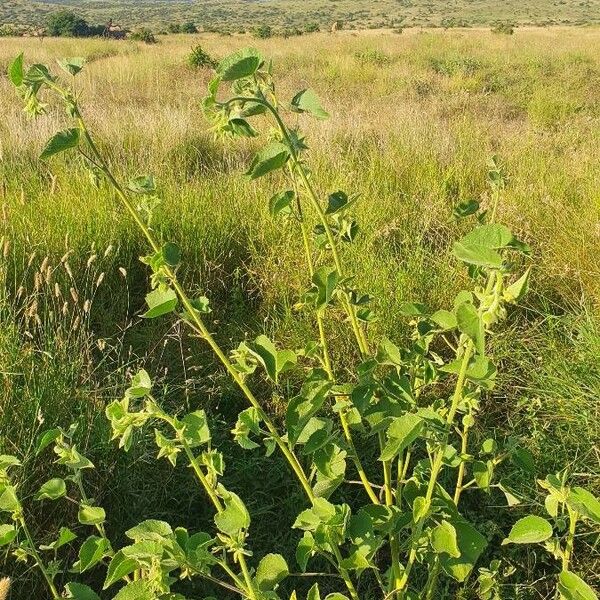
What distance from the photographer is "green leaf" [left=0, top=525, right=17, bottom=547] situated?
0.96 m

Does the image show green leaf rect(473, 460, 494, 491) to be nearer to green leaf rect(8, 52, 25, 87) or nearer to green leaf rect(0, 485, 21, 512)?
green leaf rect(0, 485, 21, 512)

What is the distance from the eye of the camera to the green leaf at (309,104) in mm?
856

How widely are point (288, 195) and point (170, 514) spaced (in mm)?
1144

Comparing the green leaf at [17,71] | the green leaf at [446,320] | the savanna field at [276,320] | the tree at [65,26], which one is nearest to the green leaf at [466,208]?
the savanna field at [276,320]

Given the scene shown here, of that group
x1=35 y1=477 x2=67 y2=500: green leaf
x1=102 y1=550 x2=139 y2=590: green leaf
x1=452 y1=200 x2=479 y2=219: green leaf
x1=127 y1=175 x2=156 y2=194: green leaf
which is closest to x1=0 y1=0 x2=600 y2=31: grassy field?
x1=452 y1=200 x2=479 y2=219: green leaf

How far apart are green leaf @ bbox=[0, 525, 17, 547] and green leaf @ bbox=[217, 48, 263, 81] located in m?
0.76

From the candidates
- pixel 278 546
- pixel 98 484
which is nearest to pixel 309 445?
pixel 278 546

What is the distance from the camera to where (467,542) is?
1.00 m

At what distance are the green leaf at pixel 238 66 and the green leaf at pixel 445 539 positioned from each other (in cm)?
71

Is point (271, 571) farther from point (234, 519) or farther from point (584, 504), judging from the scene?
point (584, 504)

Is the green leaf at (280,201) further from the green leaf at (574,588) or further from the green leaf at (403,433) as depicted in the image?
the green leaf at (574,588)

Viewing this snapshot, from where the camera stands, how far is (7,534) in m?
0.97

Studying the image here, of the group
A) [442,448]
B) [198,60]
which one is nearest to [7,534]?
[442,448]

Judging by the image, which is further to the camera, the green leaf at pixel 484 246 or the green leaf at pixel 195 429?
the green leaf at pixel 195 429
